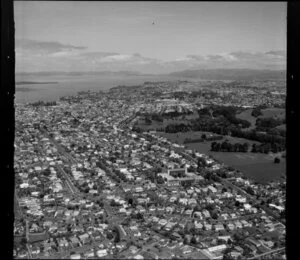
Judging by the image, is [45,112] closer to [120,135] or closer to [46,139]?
[46,139]

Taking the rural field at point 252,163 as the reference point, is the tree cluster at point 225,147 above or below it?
above

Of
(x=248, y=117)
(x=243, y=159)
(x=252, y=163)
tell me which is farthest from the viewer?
(x=248, y=117)

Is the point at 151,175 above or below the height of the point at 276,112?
below

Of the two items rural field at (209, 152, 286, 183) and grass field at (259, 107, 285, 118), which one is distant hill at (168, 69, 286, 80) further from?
rural field at (209, 152, 286, 183)

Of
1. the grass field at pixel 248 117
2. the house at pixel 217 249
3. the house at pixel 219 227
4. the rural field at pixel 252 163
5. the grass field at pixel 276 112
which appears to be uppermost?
the grass field at pixel 276 112

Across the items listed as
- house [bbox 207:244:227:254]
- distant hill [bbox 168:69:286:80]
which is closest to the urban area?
house [bbox 207:244:227:254]

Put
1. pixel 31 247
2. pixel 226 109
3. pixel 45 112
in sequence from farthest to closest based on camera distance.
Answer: pixel 226 109, pixel 45 112, pixel 31 247

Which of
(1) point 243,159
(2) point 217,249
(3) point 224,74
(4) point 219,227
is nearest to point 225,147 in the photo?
(1) point 243,159

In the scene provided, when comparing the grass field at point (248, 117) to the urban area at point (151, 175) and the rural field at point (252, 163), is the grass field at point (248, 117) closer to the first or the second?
the urban area at point (151, 175)

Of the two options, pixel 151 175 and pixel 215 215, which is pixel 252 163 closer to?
pixel 151 175

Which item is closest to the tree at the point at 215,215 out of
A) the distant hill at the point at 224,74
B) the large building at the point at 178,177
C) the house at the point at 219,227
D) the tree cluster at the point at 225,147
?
the house at the point at 219,227
